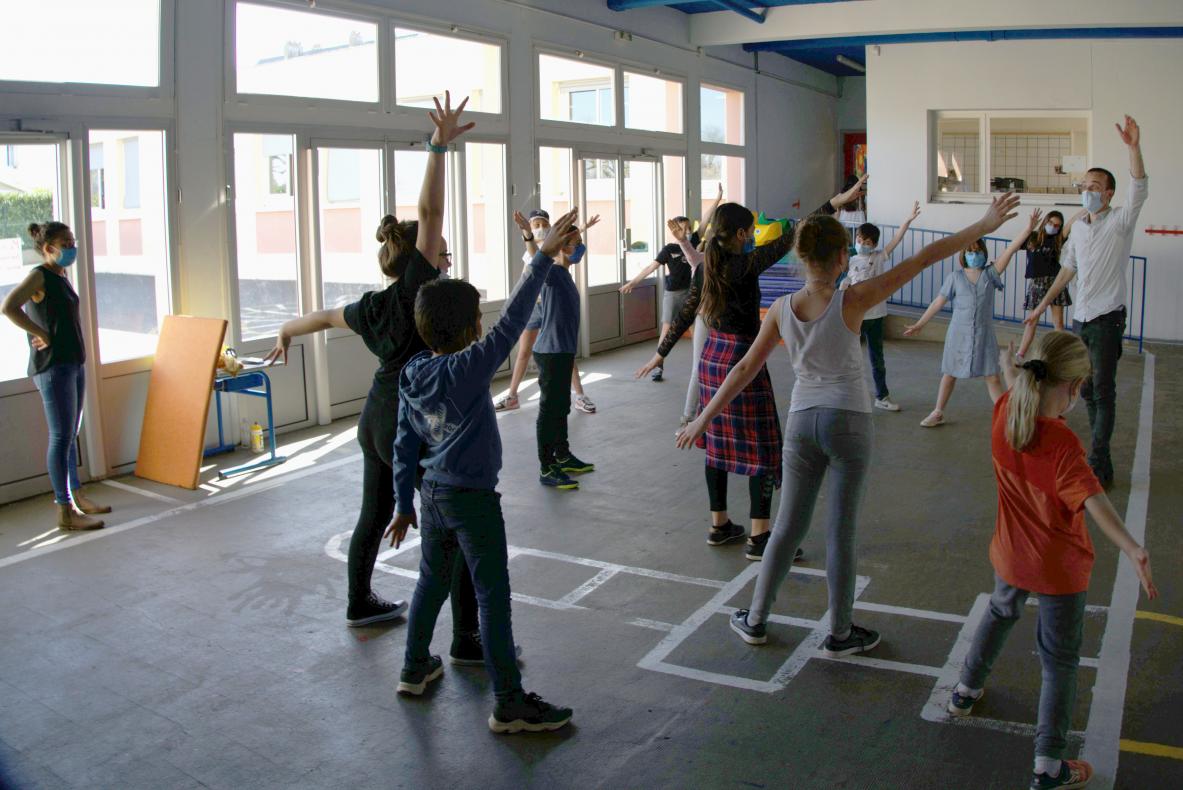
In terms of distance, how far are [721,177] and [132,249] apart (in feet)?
35.6

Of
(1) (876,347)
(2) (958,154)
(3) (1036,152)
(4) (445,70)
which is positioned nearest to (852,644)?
(1) (876,347)

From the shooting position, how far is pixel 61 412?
6.71 metres

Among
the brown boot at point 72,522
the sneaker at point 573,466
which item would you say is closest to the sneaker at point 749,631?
the sneaker at point 573,466

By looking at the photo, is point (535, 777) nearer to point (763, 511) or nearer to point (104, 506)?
point (763, 511)

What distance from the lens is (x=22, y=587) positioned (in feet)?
18.7

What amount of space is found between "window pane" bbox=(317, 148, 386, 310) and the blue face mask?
5240 millimetres

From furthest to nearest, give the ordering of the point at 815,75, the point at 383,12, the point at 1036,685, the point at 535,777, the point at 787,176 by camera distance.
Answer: the point at 815,75 → the point at 787,176 → the point at 383,12 → the point at 1036,685 → the point at 535,777

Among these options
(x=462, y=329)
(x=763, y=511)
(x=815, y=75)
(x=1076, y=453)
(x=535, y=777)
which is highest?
(x=815, y=75)

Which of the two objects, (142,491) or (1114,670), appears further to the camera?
(142,491)

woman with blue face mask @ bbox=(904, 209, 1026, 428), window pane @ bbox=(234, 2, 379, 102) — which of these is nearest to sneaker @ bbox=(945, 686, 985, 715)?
woman with blue face mask @ bbox=(904, 209, 1026, 428)

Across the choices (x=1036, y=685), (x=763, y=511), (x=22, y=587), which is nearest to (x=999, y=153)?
(x=763, y=511)

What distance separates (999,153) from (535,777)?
46.6 feet

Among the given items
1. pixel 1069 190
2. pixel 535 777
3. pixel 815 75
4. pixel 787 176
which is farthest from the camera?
pixel 815 75

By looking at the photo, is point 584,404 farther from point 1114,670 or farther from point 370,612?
point 1114,670
